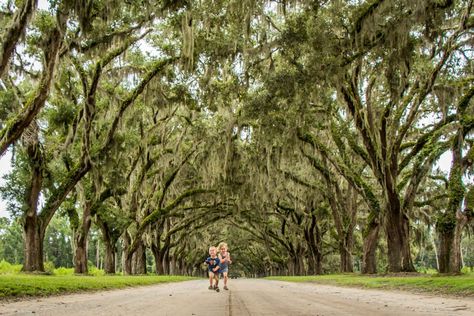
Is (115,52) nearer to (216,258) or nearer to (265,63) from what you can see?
(265,63)

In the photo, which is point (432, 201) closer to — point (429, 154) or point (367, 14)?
point (429, 154)

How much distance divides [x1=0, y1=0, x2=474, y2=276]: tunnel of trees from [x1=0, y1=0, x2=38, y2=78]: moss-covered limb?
3 centimetres

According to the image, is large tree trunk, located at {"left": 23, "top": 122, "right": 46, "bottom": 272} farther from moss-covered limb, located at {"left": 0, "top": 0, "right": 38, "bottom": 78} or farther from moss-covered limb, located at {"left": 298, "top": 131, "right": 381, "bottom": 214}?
moss-covered limb, located at {"left": 298, "top": 131, "right": 381, "bottom": 214}

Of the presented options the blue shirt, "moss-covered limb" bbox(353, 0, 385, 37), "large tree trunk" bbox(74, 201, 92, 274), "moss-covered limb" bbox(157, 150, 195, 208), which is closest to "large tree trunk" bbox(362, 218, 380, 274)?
the blue shirt

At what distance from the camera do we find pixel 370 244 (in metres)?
21.4

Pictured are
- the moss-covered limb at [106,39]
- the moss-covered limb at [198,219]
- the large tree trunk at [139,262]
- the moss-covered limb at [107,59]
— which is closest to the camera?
the moss-covered limb at [106,39]

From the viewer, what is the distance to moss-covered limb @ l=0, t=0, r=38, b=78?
9703 mm

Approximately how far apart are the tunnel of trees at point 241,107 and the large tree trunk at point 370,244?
2.4 inches

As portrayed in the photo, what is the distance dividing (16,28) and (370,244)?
16.9 meters

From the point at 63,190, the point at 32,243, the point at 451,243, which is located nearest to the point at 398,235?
the point at 451,243

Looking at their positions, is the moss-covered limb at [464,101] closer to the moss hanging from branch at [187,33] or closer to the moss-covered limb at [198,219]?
the moss hanging from branch at [187,33]

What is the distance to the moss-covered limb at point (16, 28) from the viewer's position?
9703mm

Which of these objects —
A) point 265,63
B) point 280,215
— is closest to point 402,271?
point 265,63

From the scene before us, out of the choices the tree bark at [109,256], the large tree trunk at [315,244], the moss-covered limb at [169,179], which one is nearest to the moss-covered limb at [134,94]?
the moss-covered limb at [169,179]
